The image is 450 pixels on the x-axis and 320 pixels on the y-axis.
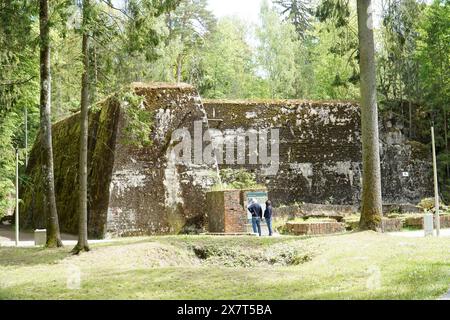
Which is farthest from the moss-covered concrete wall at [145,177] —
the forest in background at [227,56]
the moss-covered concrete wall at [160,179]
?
the forest in background at [227,56]

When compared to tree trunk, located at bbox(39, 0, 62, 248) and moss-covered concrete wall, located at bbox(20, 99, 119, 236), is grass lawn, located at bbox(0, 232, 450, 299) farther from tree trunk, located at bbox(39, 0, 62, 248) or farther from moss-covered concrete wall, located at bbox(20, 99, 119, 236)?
moss-covered concrete wall, located at bbox(20, 99, 119, 236)

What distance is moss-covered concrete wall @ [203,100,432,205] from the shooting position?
92.9 ft

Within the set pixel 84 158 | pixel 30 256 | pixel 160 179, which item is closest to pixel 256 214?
pixel 160 179

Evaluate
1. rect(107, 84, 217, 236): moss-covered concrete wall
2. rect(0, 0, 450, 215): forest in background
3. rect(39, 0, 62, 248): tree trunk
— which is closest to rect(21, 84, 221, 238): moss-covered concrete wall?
rect(107, 84, 217, 236): moss-covered concrete wall

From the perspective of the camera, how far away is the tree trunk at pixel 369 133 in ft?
51.3

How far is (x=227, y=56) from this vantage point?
1766 inches

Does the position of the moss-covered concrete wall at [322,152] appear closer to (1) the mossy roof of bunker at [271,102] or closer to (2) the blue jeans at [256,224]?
(1) the mossy roof of bunker at [271,102]

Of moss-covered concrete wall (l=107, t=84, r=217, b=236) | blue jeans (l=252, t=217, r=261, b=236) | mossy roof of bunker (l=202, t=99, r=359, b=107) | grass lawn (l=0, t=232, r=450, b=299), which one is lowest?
grass lawn (l=0, t=232, r=450, b=299)

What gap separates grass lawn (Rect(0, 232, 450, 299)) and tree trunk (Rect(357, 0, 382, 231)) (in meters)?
0.78

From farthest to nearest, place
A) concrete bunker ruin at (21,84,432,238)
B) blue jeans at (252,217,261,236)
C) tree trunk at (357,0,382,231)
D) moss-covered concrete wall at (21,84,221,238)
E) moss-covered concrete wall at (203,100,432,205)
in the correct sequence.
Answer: moss-covered concrete wall at (203,100,432,205), concrete bunker ruin at (21,84,432,238), moss-covered concrete wall at (21,84,221,238), blue jeans at (252,217,261,236), tree trunk at (357,0,382,231)

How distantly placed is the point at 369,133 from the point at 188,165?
7.98 metres

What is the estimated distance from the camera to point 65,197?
24.4 meters
